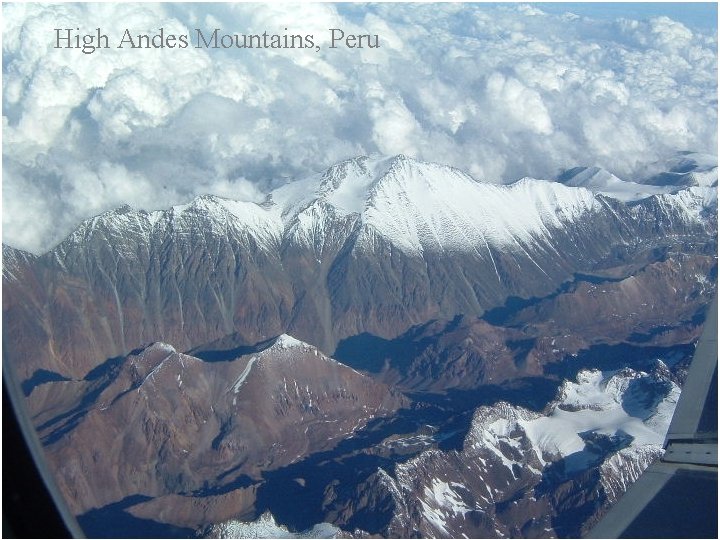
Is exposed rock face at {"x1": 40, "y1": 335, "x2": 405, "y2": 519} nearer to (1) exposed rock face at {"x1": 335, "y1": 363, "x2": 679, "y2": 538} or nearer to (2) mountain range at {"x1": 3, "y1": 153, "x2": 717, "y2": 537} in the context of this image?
(2) mountain range at {"x1": 3, "y1": 153, "x2": 717, "y2": 537}

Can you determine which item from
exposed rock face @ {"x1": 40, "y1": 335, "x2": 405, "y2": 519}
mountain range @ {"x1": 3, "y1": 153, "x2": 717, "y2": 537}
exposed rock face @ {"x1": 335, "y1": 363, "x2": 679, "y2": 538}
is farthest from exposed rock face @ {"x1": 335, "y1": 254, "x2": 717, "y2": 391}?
exposed rock face @ {"x1": 335, "y1": 363, "x2": 679, "y2": 538}

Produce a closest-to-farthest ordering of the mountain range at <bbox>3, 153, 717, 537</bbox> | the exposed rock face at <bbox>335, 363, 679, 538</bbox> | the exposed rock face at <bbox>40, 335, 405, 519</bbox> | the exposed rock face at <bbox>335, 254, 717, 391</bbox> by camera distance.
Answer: the exposed rock face at <bbox>335, 363, 679, 538</bbox>
the mountain range at <bbox>3, 153, 717, 537</bbox>
the exposed rock face at <bbox>40, 335, 405, 519</bbox>
the exposed rock face at <bbox>335, 254, 717, 391</bbox>

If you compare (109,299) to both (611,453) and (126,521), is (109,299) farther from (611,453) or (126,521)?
(611,453)

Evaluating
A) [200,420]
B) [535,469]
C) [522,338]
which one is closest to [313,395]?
[200,420]

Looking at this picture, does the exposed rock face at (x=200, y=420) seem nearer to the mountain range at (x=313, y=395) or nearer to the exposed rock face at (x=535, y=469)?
the mountain range at (x=313, y=395)

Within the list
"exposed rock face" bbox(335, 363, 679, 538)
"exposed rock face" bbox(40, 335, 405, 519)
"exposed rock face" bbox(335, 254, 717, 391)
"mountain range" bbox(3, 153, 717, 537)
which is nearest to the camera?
"exposed rock face" bbox(335, 363, 679, 538)

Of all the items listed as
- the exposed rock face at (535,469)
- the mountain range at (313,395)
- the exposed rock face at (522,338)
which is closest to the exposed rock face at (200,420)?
the mountain range at (313,395)
